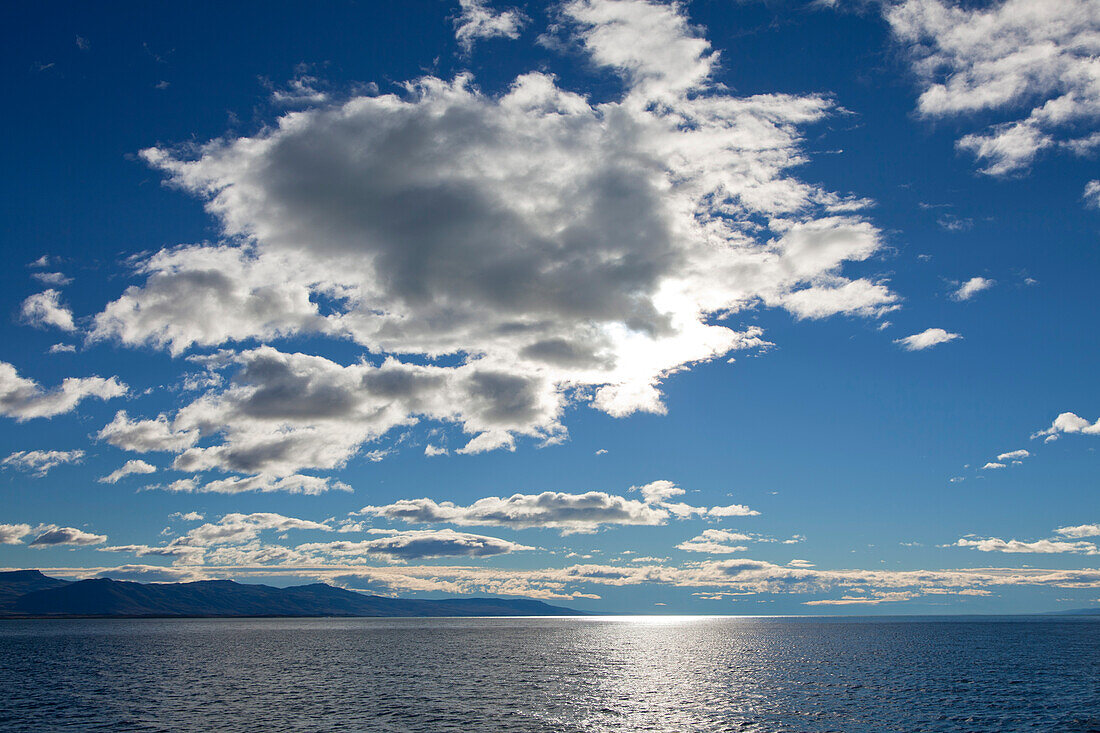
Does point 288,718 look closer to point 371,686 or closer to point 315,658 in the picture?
point 371,686

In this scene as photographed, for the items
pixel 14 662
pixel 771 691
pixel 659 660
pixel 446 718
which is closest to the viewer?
pixel 446 718

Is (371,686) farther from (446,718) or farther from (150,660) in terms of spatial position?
(150,660)

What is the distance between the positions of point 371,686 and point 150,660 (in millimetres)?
80885

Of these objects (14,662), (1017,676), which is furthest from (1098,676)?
(14,662)

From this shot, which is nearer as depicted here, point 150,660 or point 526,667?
point 526,667

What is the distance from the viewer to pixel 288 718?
7394 cm

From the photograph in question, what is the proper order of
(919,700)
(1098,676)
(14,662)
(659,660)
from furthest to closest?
(659,660) → (14,662) → (1098,676) → (919,700)

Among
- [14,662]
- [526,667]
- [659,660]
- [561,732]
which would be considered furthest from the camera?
[659,660]

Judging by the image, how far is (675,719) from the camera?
250 feet

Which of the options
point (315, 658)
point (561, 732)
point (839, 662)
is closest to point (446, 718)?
point (561, 732)

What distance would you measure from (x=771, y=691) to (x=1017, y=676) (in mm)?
51548

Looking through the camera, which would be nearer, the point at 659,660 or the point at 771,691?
the point at 771,691

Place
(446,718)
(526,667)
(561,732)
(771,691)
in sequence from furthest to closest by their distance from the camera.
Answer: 1. (526,667)
2. (771,691)
3. (446,718)
4. (561,732)

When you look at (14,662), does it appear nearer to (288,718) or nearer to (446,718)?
(288,718)
